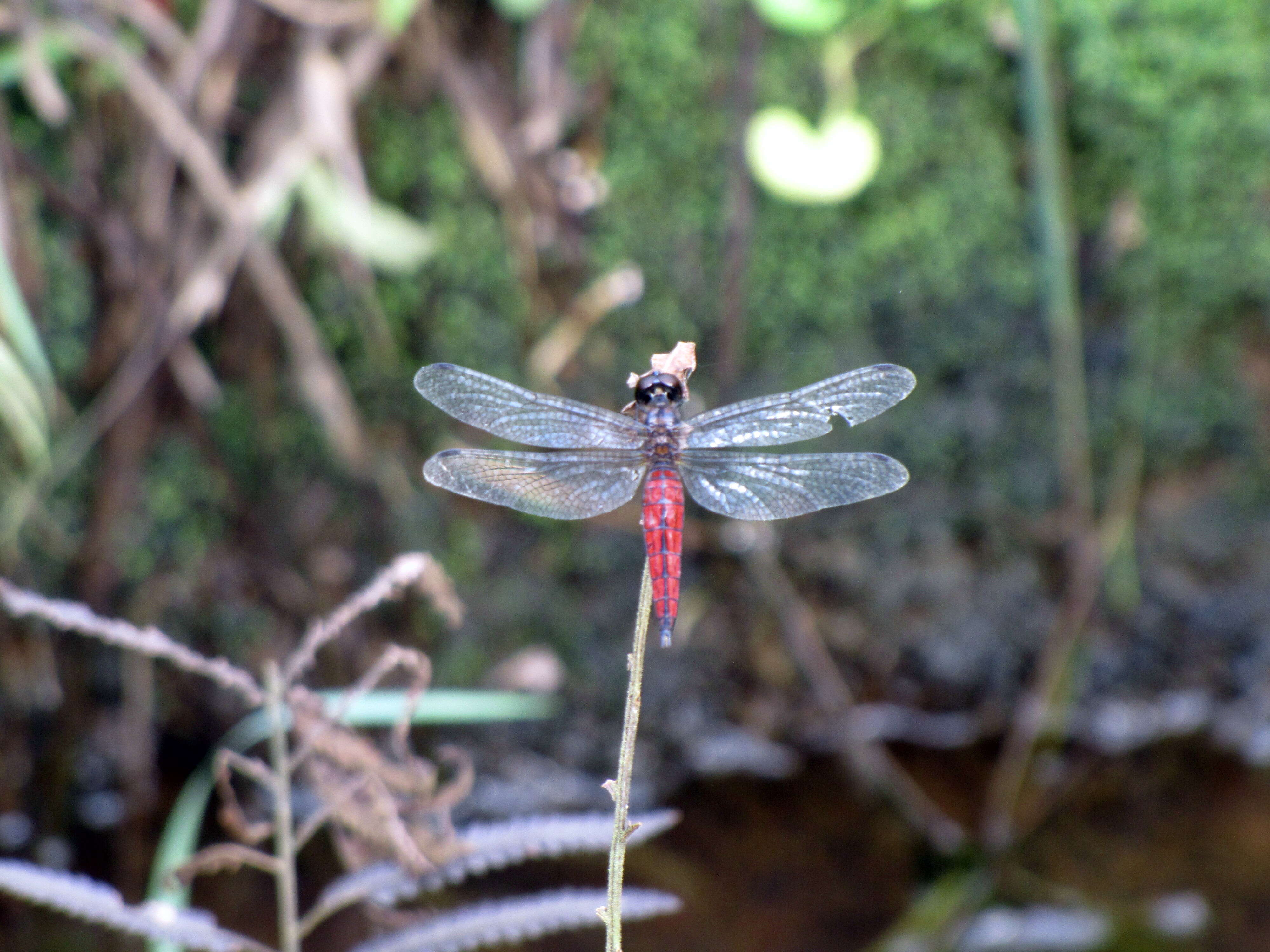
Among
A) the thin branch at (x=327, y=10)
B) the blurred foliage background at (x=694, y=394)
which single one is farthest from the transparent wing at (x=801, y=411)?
the thin branch at (x=327, y=10)

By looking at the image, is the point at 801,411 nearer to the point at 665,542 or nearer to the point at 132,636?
the point at 665,542

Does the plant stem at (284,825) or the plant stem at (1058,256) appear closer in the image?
the plant stem at (284,825)

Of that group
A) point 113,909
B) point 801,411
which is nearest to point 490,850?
point 113,909

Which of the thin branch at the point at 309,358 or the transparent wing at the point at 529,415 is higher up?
the thin branch at the point at 309,358

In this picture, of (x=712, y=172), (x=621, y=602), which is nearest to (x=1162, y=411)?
(x=712, y=172)

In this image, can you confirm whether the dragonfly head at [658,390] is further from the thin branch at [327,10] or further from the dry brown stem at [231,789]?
the thin branch at [327,10]

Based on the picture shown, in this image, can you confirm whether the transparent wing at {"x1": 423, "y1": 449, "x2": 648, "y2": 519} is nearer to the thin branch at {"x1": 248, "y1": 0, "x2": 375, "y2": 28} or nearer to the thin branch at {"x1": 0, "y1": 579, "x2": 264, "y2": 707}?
the thin branch at {"x1": 0, "y1": 579, "x2": 264, "y2": 707}
